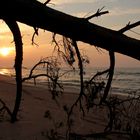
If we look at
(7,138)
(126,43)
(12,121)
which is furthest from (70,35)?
(12,121)

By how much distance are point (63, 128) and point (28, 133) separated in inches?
37.4

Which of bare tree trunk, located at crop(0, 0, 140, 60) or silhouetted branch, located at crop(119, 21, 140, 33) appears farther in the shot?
silhouetted branch, located at crop(119, 21, 140, 33)

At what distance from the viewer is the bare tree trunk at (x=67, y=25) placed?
322 cm

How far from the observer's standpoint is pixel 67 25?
344cm

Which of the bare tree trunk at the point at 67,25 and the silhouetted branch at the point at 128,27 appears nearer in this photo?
the bare tree trunk at the point at 67,25

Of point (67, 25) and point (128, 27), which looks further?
point (128, 27)

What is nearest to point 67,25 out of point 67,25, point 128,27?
point 67,25

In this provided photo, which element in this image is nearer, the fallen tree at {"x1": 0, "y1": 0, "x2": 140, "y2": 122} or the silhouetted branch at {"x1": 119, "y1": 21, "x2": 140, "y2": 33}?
the fallen tree at {"x1": 0, "y1": 0, "x2": 140, "y2": 122}

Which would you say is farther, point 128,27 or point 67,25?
point 128,27

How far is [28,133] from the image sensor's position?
22.4ft

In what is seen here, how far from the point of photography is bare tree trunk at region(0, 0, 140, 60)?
322cm

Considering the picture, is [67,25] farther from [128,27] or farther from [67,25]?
[128,27]

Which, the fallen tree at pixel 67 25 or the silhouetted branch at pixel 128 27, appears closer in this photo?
the fallen tree at pixel 67 25

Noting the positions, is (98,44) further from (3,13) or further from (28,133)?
(28,133)
